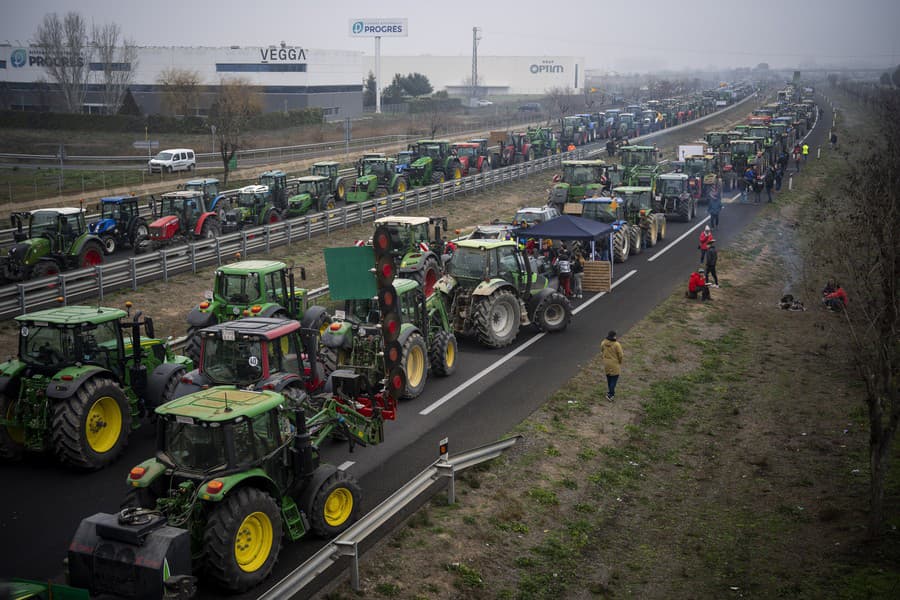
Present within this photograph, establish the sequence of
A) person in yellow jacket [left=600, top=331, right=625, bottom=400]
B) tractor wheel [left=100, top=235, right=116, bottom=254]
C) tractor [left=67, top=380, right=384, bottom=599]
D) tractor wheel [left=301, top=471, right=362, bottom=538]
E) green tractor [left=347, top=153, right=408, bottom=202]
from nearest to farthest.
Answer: tractor [left=67, top=380, right=384, bottom=599], tractor wheel [left=301, top=471, right=362, bottom=538], person in yellow jacket [left=600, top=331, right=625, bottom=400], tractor wheel [left=100, top=235, right=116, bottom=254], green tractor [left=347, top=153, right=408, bottom=202]

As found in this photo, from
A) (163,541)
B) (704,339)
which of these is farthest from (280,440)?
(704,339)

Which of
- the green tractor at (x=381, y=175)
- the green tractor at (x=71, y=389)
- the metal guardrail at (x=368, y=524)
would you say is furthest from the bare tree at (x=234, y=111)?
the metal guardrail at (x=368, y=524)

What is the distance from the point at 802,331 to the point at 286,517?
1664cm

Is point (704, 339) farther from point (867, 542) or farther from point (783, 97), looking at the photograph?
point (783, 97)

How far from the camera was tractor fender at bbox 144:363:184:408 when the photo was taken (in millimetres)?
14164

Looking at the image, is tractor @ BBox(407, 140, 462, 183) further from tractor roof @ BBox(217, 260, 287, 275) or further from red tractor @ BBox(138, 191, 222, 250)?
tractor roof @ BBox(217, 260, 287, 275)

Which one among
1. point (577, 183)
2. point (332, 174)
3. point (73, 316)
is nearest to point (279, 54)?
point (332, 174)

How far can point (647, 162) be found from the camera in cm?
4450

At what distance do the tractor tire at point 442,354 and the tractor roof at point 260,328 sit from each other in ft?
16.0

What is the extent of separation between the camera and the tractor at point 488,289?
763 inches

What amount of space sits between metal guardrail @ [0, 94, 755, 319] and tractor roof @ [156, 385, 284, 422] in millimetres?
13982

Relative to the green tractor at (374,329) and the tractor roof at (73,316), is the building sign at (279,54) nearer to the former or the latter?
the green tractor at (374,329)

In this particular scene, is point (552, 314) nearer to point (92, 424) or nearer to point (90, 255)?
point (92, 424)

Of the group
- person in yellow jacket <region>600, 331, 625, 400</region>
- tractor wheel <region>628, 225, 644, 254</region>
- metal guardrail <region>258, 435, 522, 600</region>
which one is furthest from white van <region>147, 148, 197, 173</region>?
metal guardrail <region>258, 435, 522, 600</region>
